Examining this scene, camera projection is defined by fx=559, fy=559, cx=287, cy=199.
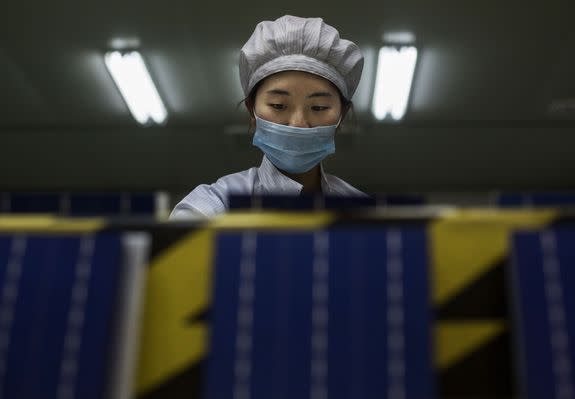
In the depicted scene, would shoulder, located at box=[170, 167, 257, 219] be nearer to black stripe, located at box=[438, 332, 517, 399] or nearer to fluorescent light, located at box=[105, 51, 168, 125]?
black stripe, located at box=[438, 332, 517, 399]

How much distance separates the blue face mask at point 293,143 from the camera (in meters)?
1.29

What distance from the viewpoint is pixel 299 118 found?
1.29m

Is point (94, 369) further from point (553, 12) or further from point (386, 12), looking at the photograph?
point (553, 12)

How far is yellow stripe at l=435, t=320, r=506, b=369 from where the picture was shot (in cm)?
54

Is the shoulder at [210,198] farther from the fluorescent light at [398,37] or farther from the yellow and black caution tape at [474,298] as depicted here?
the fluorescent light at [398,37]

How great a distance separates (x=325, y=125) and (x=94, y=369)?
90 cm

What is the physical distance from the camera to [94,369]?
511 millimetres

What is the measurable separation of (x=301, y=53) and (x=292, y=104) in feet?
0.74

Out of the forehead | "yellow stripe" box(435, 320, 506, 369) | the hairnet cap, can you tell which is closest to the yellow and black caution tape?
"yellow stripe" box(435, 320, 506, 369)

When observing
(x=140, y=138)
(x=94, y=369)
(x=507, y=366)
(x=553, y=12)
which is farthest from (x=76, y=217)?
(x=140, y=138)

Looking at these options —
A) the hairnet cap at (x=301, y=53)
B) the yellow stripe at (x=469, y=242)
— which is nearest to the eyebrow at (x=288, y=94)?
the hairnet cap at (x=301, y=53)

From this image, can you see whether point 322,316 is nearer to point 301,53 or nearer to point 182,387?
point 182,387

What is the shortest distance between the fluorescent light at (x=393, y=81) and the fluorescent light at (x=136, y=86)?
1264mm

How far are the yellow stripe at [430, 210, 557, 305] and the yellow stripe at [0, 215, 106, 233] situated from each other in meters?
0.36
